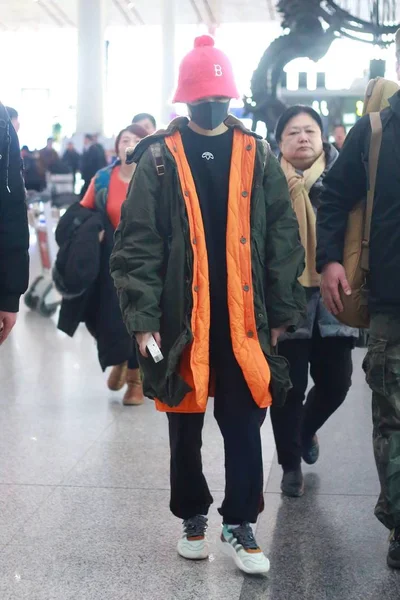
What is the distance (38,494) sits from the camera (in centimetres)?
442

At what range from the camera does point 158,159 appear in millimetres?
3463

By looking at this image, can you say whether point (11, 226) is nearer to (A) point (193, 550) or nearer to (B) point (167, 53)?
(A) point (193, 550)

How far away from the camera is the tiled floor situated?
11.1 ft

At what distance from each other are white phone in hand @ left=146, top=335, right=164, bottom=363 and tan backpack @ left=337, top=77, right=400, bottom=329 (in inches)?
29.2

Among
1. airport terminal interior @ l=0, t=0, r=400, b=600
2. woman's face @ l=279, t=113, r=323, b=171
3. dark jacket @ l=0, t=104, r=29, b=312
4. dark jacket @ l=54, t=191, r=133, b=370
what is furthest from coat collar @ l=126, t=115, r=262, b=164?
dark jacket @ l=54, t=191, r=133, b=370

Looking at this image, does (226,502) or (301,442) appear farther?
(301,442)

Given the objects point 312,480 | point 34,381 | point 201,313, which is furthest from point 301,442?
point 34,381

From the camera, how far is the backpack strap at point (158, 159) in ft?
11.3

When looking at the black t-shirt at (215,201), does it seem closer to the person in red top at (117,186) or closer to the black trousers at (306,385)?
the black trousers at (306,385)

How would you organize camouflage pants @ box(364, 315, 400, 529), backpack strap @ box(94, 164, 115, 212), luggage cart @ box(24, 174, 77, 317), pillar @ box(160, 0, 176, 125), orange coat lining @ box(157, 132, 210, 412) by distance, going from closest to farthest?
orange coat lining @ box(157, 132, 210, 412), camouflage pants @ box(364, 315, 400, 529), backpack strap @ box(94, 164, 115, 212), luggage cart @ box(24, 174, 77, 317), pillar @ box(160, 0, 176, 125)

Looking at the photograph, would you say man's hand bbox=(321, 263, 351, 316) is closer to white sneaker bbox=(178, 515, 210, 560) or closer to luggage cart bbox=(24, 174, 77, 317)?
white sneaker bbox=(178, 515, 210, 560)

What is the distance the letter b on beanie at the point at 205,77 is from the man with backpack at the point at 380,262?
50cm

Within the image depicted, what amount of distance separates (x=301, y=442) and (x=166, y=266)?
151cm

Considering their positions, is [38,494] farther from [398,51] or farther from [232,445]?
[398,51]
